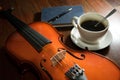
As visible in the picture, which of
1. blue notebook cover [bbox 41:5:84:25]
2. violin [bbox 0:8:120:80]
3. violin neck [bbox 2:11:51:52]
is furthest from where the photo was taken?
blue notebook cover [bbox 41:5:84:25]

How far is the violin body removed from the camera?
1.94 feet

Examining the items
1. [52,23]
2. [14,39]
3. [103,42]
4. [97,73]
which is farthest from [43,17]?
[97,73]

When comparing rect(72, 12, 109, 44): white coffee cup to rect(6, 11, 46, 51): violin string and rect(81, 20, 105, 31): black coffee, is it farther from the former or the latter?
rect(6, 11, 46, 51): violin string

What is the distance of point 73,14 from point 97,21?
0.48 feet

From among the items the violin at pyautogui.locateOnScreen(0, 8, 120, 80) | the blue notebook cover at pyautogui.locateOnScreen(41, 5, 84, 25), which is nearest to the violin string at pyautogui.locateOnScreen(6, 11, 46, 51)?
the violin at pyautogui.locateOnScreen(0, 8, 120, 80)

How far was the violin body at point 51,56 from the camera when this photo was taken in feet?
1.94

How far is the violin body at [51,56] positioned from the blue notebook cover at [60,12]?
80 mm

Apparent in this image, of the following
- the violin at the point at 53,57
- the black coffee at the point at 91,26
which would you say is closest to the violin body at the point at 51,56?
the violin at the point at 53,57

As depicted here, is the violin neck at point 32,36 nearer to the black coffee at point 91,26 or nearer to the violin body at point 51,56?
the violin body at point 51,56

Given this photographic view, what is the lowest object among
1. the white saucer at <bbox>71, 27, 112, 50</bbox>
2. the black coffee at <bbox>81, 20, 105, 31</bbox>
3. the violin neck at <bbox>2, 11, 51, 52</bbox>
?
the white saucer at <bbox>71, 27, 112, 50</bbox>

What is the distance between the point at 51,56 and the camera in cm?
65

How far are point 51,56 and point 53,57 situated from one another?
2 centimetres

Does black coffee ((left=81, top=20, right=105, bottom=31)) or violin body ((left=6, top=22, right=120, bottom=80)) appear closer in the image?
violin body ((left=6, top=22, right=120, bottom=80))

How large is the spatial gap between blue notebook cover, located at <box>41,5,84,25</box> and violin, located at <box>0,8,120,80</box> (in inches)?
2.7
